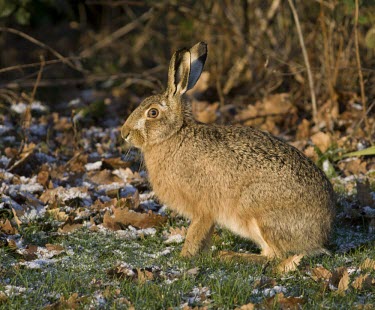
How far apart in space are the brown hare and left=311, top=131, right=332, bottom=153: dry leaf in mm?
2168

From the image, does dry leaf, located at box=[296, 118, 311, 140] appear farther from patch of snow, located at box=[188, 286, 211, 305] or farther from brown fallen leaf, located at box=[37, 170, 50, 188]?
patch of snow, located at box=[188, 286, 211, 305]

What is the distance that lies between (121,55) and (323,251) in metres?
7.65

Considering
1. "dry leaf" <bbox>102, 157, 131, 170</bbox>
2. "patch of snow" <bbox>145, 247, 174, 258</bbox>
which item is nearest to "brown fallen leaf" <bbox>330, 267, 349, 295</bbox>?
"patch of snow" <bbox>145, 247, 174, 258</bbox>

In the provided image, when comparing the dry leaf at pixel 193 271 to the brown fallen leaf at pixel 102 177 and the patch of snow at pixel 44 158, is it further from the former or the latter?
the patch of snow at pixel 44 158

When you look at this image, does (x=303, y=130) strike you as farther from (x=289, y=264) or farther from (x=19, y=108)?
(x=289, y=264)

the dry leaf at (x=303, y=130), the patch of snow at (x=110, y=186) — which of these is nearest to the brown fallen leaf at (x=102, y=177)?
the patch of snow at (x=110, y=186)

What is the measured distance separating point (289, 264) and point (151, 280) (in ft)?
3.23

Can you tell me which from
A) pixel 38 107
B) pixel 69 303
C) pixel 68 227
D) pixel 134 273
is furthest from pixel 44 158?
pixel 69 303

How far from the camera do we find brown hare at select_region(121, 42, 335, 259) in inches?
196

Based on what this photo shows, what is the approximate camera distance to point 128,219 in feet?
18.7

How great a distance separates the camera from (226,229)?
5715 millimetres

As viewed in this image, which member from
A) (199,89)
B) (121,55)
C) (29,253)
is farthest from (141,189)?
(121,55)

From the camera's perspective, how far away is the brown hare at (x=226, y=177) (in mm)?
4977

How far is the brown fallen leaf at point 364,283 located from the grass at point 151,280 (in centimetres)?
4
